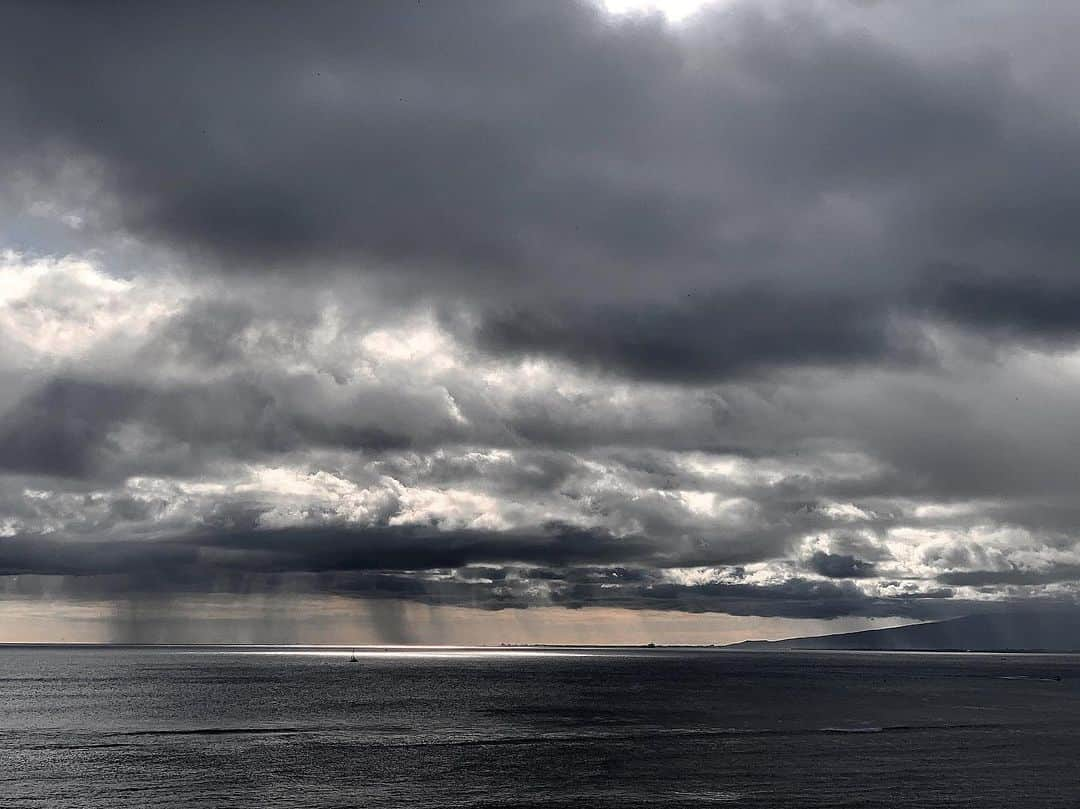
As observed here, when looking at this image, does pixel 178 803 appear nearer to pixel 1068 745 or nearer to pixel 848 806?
pixel 848 806

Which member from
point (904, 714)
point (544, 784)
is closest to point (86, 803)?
point (544, 784)

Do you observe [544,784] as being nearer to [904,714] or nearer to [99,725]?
[99,725]

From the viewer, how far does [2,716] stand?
179375 millimetres

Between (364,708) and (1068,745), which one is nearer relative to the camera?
(1068,745)

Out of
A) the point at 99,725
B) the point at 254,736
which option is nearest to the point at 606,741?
the point at 254,736

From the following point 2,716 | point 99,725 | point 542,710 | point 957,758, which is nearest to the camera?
point 957,758

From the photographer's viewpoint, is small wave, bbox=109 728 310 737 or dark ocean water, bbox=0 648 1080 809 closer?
dark ocean water, bbox=0 648 1080 809

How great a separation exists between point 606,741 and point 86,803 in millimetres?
72444

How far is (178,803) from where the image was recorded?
303ft

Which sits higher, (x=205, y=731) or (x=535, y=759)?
(x=535, y=759)

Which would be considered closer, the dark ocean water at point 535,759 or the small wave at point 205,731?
the dark ocean water at point 535,759

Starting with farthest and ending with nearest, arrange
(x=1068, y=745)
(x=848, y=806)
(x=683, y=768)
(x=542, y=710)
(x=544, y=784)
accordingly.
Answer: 1. (x=542, y=710)
2. (x=1068, y=745)
3. (x=683, y=768)
4. (x=544, y=784)
5. (x=848, y=806)

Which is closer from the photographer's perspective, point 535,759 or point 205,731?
point 535,759

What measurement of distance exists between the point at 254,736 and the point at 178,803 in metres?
55.0
